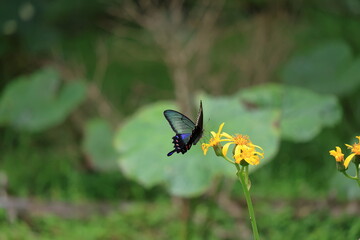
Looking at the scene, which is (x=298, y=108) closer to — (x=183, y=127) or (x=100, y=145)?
(x=100, y=145)

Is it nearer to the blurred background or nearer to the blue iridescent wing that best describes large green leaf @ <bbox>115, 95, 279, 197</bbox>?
the blurred background

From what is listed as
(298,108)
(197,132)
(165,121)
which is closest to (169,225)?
(165,121)

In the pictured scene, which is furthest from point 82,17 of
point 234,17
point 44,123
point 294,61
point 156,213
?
point 156,213

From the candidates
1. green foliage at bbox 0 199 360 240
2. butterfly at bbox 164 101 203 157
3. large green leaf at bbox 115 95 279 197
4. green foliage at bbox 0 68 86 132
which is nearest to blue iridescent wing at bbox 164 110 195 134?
butterfly at bbox 164 101 203 157

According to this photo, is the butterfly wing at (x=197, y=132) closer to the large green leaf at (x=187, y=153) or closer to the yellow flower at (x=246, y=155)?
the yellow flower at (x=246, y=155)

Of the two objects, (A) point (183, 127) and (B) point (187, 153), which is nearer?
(A) point (183, 127)

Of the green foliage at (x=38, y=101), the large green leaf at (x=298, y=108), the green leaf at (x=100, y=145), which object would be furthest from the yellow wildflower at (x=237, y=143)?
the green foliage at (x=38, y=101)

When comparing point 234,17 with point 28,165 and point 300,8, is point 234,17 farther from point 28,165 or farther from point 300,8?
point 28,165
